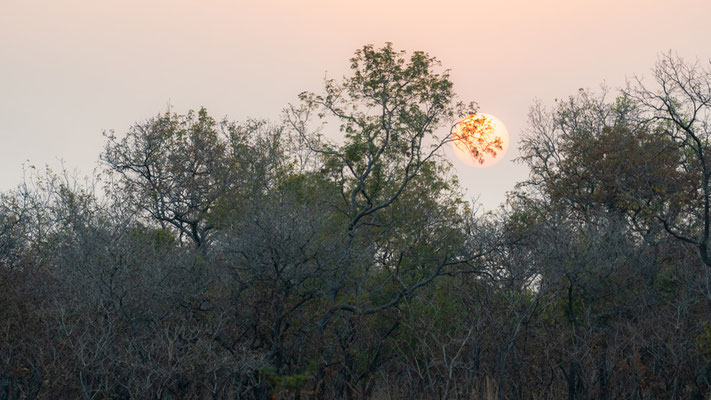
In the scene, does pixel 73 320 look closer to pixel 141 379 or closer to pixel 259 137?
pixel 141 379

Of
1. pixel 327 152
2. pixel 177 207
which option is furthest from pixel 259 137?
pixel 327 152

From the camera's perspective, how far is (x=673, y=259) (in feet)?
88.9

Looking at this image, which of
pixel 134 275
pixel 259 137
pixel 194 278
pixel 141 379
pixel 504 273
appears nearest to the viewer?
pixel 141 379

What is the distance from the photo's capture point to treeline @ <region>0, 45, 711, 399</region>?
19.4m

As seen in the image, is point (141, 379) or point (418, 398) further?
point (418, 398)

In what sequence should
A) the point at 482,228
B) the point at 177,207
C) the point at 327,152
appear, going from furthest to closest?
1. the point at 177,207
2. the point at 327,152
3. the point at 482,228

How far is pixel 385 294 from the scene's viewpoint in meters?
27.2

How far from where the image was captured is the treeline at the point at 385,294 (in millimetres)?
19375

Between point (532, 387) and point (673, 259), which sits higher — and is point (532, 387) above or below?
below

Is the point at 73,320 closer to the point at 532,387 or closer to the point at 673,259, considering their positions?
the point at 532,387

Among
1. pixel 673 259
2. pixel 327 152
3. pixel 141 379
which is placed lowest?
pixel 141 379

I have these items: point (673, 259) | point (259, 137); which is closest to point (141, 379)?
point (673, 259)

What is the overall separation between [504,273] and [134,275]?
10820mm

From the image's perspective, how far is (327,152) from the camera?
2905cm
